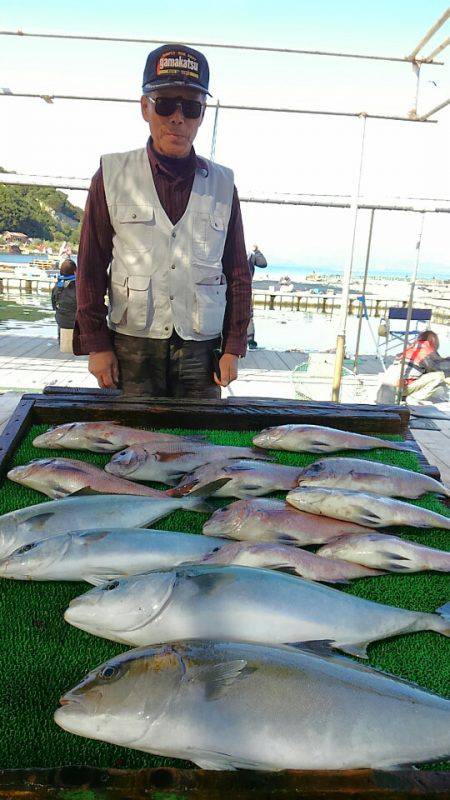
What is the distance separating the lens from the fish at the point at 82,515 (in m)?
1.61

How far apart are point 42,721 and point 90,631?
0.23 m

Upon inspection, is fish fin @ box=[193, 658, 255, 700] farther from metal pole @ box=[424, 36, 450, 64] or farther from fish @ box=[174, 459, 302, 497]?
metal pole @ box=[424, 36, 450, 64]

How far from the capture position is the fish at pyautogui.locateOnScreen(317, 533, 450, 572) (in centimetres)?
159

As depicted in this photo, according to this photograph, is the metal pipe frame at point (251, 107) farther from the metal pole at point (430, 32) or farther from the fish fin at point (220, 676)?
the fish fin at point (220, 676)

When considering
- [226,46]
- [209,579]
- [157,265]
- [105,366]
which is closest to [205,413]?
[105,366]

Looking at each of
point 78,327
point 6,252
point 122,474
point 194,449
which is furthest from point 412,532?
point 6,252

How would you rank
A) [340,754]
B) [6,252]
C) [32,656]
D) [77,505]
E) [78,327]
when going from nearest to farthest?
1. [340,754]
2. [32,656]
3. [77,505]
4. [78,327]
5. [6,252]

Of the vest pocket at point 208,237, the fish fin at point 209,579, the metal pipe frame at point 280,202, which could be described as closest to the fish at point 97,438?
Answer: the fish fin at point 209,579

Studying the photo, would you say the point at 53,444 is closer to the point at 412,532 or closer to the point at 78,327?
the point at 78,327

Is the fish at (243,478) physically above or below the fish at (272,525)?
above

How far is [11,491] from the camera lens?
1960 mm

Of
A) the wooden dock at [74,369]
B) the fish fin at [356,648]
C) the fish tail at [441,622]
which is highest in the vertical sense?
the fish tail at [441,622]

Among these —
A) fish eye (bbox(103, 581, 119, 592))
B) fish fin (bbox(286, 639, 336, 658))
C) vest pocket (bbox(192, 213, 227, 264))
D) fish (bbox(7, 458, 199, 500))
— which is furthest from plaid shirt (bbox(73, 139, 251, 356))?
fish fin (bbox(286, 639, 336, 658))

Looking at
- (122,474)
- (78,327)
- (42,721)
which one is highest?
(78,327)
